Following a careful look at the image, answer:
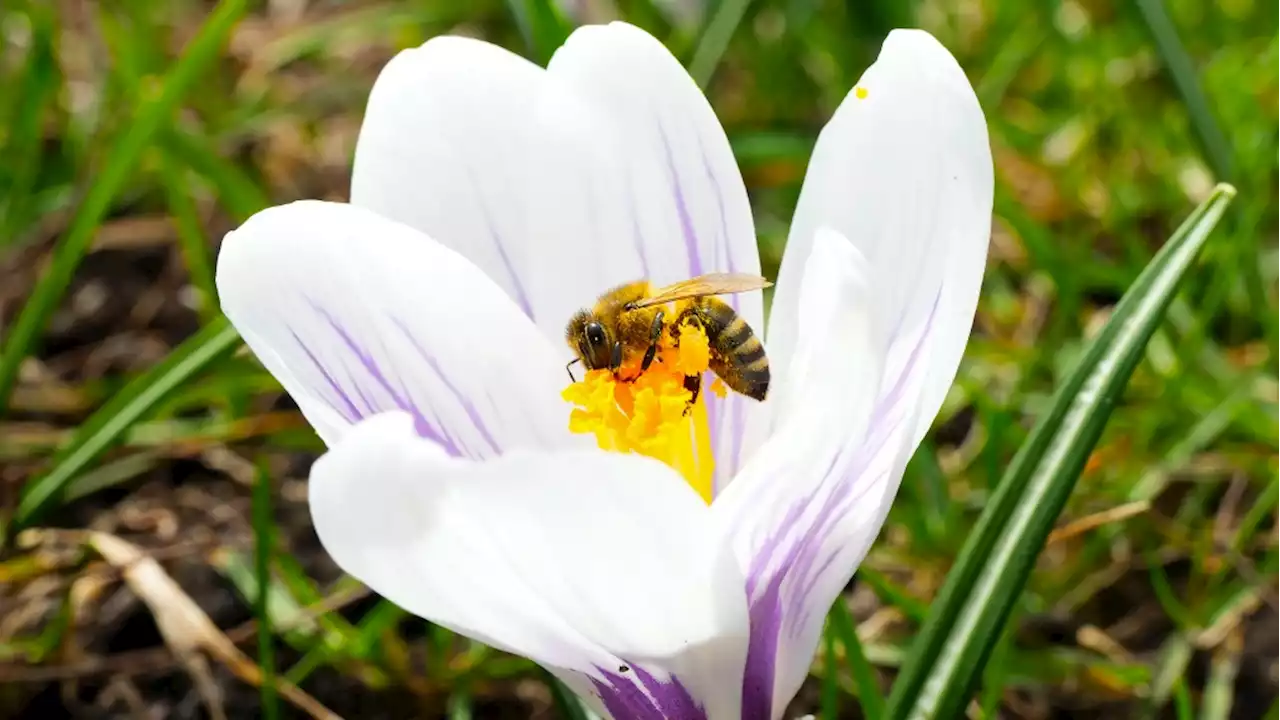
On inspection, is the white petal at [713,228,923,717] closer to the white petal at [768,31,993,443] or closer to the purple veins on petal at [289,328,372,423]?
the white petal at [768,31,993,443]

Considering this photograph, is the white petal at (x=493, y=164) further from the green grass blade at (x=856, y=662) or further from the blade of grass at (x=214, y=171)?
the blade of grass at (x=214, y=171)

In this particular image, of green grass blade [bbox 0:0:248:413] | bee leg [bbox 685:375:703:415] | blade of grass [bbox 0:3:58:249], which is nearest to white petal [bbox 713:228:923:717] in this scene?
bee leg [bbox 685:375:703:415]

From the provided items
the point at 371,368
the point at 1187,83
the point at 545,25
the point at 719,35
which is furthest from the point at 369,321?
the point at 1187,83

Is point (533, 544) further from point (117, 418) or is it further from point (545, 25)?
point (545, 25)

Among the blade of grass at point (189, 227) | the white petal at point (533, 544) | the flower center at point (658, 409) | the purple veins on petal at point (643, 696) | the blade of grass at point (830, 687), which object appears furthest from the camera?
the blade of grass at point (189, 227)

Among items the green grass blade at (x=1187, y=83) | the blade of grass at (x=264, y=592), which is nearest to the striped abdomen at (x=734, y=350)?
the blade of grass at (x=264, y=592)

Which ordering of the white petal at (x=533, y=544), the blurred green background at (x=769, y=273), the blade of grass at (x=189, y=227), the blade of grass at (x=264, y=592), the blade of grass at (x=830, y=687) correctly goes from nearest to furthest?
the white petal at (x=533, y=544) < the blade of grass at (x=830, y=687) < the blade of grass at (x=264, y=592) < the blurred green background at (x=769, y=273) < the blade of grass at (x=189, y=227)
